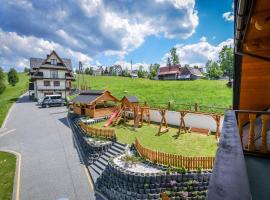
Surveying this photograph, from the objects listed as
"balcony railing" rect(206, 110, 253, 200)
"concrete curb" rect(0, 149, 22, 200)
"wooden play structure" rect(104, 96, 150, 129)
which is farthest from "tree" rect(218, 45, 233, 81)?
"balcony railing" rect(206, 110, 253, 200)

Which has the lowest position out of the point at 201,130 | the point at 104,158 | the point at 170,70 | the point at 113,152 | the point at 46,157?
the point at 46,157

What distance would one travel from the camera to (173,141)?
717 inches

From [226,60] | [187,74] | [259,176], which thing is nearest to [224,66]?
[226,60]

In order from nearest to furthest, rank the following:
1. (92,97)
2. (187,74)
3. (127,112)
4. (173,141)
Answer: (173,141) < (127,112) < (92,97) < (187,74)

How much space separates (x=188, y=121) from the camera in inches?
875

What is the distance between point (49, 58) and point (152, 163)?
4023cm

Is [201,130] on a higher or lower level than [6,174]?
higher

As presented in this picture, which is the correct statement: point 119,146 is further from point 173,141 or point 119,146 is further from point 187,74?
point 187,74

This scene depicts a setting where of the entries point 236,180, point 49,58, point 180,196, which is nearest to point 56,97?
point 49,58

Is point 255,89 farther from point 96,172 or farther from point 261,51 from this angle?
point 96,172

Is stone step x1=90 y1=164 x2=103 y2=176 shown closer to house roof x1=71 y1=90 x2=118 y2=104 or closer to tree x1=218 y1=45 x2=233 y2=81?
house roof x1=71 y1=90 x2=118 y2=104

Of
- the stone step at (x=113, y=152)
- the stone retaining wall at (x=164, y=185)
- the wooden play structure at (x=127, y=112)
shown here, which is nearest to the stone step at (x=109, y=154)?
the stone step at (x=113, y=152)

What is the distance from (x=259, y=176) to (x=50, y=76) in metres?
48.3

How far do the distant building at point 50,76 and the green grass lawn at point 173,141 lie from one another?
30.2m
